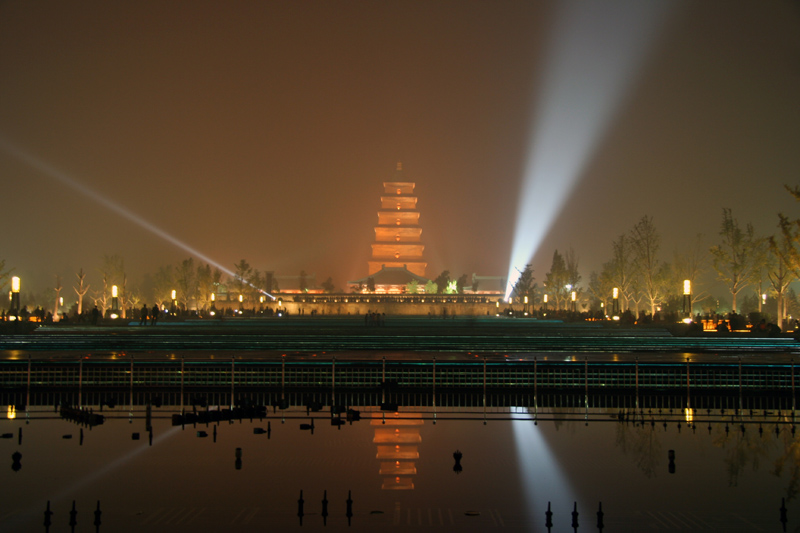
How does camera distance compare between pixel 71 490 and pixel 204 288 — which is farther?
pixel 204 288

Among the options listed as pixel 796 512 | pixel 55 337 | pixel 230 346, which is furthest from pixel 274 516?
pixel 55 337

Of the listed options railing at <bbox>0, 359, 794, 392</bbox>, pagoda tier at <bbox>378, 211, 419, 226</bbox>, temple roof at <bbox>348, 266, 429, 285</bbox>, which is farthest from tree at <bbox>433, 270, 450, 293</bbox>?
railing at <bbox>0, 359, 794, 392</bbox>

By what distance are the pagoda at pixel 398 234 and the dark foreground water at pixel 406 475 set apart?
94.6m

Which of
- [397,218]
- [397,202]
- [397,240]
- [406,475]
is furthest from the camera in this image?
[397,202]

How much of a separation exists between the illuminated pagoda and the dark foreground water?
300 feet

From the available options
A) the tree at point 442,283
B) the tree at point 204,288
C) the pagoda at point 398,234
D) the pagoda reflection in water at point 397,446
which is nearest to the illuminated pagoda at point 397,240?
the pagoda at point 398,234

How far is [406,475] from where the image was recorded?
11.0 m

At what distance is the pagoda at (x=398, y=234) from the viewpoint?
366ft

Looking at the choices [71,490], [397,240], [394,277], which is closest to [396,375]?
[71,490]

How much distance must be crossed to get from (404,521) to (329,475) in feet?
7.19

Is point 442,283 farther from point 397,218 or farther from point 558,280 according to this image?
point 558,280

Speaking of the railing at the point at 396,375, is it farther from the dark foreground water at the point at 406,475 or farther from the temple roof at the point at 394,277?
the temple roof at the point at 394,277

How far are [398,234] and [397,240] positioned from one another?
943 mm

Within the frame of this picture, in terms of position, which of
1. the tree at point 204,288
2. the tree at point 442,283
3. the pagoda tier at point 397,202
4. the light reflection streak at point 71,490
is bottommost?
the light reflection streak at point 71,490
